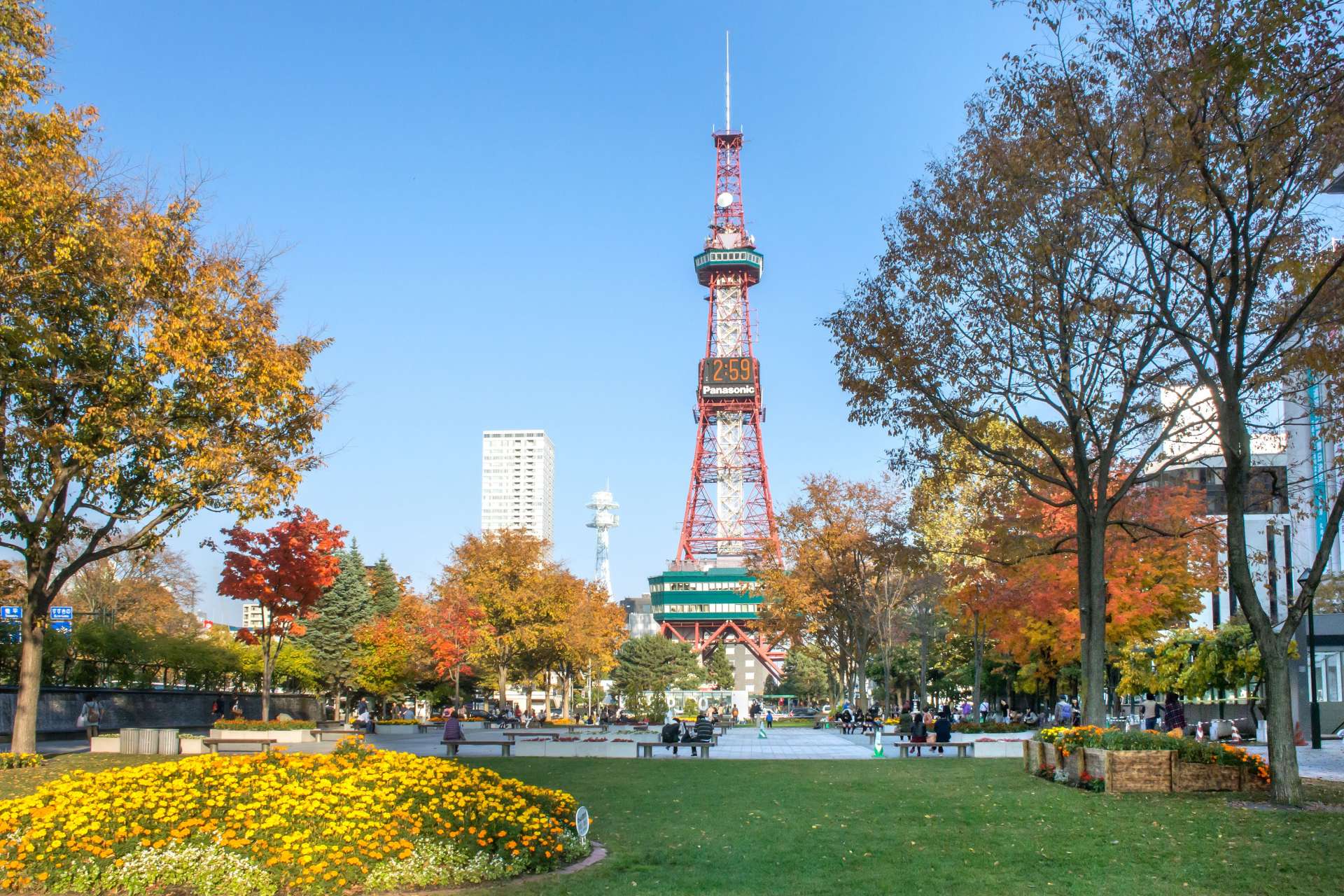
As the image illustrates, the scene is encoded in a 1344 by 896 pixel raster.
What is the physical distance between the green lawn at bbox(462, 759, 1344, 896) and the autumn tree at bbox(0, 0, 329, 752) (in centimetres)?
998

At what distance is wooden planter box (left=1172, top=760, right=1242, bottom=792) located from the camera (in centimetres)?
1540

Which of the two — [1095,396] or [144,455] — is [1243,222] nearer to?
[1095,396]

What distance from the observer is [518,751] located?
88.3 feet

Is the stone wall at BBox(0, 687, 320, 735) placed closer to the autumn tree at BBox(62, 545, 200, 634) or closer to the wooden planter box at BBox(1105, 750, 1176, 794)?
the autumn tree at BBox(62, 545, 200, 634)

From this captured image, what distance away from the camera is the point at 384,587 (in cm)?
7088

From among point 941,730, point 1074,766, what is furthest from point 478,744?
point 1074,766

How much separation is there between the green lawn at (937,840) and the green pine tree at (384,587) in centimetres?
4860

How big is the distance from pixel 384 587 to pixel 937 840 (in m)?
62.6

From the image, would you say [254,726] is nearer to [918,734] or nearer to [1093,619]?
[918,734]

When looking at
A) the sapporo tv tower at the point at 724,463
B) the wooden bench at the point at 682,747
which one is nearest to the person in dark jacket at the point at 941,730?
the wooden bench at the point at 682,747

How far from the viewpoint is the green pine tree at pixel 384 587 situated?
66.9 meters

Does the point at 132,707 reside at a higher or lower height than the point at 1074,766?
lower

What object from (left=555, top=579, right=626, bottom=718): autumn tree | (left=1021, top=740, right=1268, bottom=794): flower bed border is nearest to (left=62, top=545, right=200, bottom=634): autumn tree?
(left=555, top=579, right=626, bottom=718): autumn tree

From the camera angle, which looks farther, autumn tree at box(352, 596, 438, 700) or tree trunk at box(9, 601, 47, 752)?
autumn tree at box(352, 596, 438, 700)
